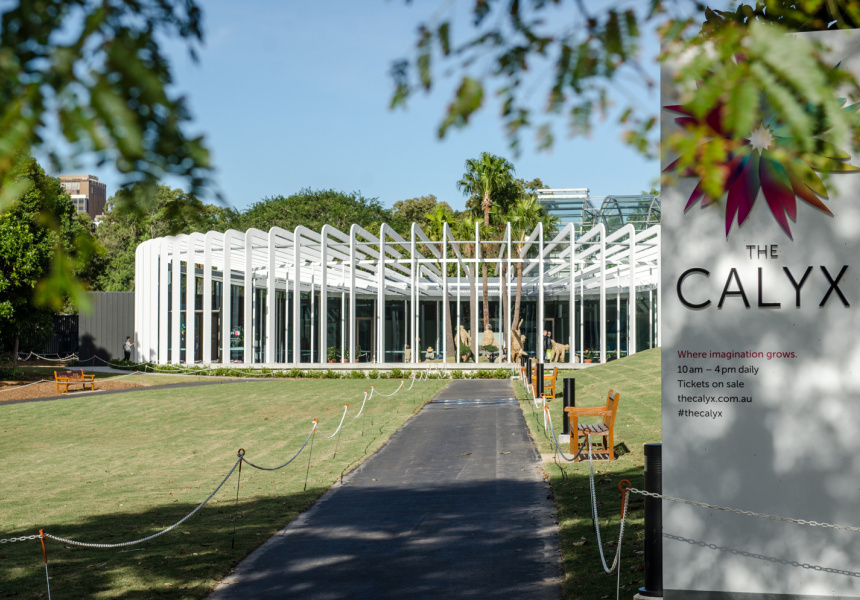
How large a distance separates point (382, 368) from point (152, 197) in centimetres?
2827

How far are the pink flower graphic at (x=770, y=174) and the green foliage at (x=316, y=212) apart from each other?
63.4 metres

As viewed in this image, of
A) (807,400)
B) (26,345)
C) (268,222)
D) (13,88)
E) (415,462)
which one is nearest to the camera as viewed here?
(13,88)

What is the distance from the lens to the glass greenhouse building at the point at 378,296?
32.4m

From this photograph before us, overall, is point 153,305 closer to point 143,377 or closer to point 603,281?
point 143,377

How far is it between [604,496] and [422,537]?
2.39m

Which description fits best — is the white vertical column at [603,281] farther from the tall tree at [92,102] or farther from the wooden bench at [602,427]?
the tall tree at [92,102]

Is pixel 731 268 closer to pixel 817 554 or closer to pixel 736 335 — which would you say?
pixel 736 335

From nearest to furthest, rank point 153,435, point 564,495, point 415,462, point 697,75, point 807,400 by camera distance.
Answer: point 697,75 → point 807,400 → point 564,495 → point 415,462 → point 153,435

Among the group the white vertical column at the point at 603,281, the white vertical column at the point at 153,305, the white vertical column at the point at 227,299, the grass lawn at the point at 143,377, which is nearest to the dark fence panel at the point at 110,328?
the white vertical column at the point at 153,305

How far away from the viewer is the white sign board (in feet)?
16.9

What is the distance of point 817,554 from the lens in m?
5.17

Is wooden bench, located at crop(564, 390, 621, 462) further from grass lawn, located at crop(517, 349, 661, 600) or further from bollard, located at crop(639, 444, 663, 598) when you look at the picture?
bollard, located at crop(639, 444, 663, 598)

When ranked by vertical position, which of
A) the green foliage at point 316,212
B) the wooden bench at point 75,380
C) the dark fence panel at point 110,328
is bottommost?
the wooden bench at point 75,380

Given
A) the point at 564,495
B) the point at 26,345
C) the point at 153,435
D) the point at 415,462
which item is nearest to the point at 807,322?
the point at 564,495
